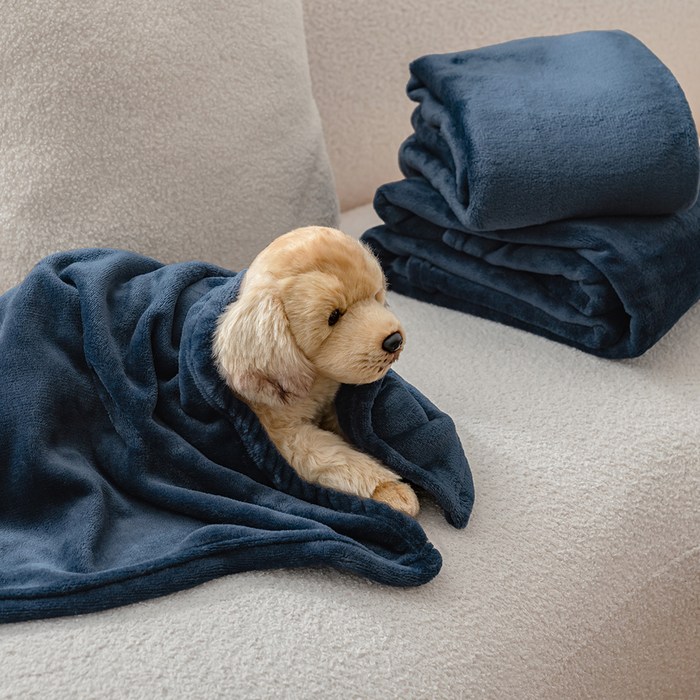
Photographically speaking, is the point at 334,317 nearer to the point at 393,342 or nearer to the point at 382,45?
the point at 393,342

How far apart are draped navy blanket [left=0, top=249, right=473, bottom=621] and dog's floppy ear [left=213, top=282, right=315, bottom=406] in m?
0.03

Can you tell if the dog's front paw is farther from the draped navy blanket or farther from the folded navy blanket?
the folded navy blanket

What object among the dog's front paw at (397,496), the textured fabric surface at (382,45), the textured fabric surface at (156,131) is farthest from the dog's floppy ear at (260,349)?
the textured fabric surface at (382,45)

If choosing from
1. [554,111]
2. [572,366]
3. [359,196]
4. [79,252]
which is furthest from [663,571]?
[359,196]

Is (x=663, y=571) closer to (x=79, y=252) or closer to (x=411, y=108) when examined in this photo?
(x=79, y=252)

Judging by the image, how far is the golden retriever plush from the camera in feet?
2.24

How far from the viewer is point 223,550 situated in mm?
684

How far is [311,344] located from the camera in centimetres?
71

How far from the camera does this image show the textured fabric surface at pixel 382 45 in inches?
49.6

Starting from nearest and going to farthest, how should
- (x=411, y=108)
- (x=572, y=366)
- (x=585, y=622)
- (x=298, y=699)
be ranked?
(x=298, y=699) < (x=585, y=622) < (x=572, y=366) < (x=411, y=108)

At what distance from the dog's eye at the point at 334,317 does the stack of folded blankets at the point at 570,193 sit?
12.1 inches

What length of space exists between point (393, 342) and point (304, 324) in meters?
0.08

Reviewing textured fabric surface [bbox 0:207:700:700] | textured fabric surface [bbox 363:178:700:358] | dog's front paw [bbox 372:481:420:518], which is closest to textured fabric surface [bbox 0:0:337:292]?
textured fabric surface [bbox 363:178:700:358]

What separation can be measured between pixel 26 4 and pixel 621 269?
0.66 m
